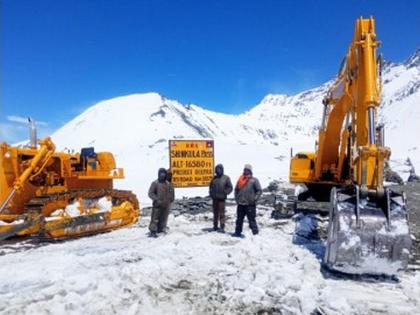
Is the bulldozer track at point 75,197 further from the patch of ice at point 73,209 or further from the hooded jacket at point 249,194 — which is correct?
the hooded jacket at point 249,194

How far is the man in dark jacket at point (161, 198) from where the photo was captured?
11.5 metres

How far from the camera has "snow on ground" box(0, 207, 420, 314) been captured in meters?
6.20

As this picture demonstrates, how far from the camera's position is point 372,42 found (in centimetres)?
949

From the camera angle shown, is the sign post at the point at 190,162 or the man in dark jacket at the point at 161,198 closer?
the man in dark jacket at the point at 161,198

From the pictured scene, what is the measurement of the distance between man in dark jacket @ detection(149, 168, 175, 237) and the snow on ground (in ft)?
5.22

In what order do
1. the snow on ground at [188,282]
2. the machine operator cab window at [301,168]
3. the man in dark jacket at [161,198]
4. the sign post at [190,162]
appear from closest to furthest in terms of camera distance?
the snow on ground at [188,282], the man in dark jacket at [161,198], the sign post at [190,162], the machine operator cab window at [301,168]

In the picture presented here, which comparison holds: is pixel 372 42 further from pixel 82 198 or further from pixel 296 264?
pixel 82 198

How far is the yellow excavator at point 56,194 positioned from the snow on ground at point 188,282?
1026 mm

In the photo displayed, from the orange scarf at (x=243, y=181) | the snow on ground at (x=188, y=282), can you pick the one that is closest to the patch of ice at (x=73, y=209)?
the snow on ground at (x=188, y=282)

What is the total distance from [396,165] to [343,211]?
39.6 meters

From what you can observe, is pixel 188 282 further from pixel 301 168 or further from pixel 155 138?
pixel 155 138

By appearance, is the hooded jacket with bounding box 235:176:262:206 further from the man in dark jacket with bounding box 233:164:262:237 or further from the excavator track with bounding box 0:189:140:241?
the excavator track with bounding box 0:189:140:241

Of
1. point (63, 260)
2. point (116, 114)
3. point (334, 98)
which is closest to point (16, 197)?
point (63, 260)

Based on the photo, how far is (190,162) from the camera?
13.8 meters
